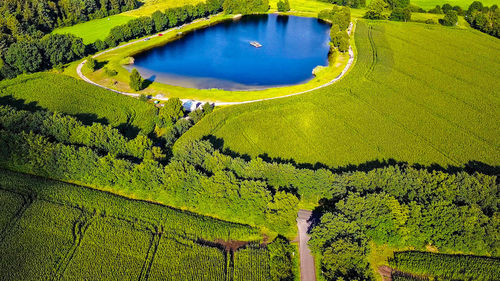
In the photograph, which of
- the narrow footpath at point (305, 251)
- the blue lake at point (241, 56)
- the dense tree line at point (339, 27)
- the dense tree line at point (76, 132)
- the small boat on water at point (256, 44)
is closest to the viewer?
the narrow footpath at point (305, 251)

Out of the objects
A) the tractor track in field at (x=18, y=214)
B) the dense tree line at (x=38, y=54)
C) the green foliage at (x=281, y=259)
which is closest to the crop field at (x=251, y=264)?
the green foliage at (x=281, y=259)

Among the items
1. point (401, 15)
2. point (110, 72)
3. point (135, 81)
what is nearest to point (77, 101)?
point (135, 81)

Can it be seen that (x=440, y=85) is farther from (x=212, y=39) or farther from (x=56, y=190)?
(x=56, y=190)

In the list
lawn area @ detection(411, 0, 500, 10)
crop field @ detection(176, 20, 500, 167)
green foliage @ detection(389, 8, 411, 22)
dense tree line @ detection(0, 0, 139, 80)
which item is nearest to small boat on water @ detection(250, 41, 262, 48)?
crop field @ detection(176, 20, 500, 167)

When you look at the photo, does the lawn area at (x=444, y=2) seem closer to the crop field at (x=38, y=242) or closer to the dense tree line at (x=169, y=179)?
the dense tree line at (x=169, y=179)

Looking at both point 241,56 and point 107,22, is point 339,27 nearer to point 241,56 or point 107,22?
point 241,56

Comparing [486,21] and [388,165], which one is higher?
[486,21]

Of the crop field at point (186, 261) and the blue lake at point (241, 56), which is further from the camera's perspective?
the blue lake at point (241, 56)
